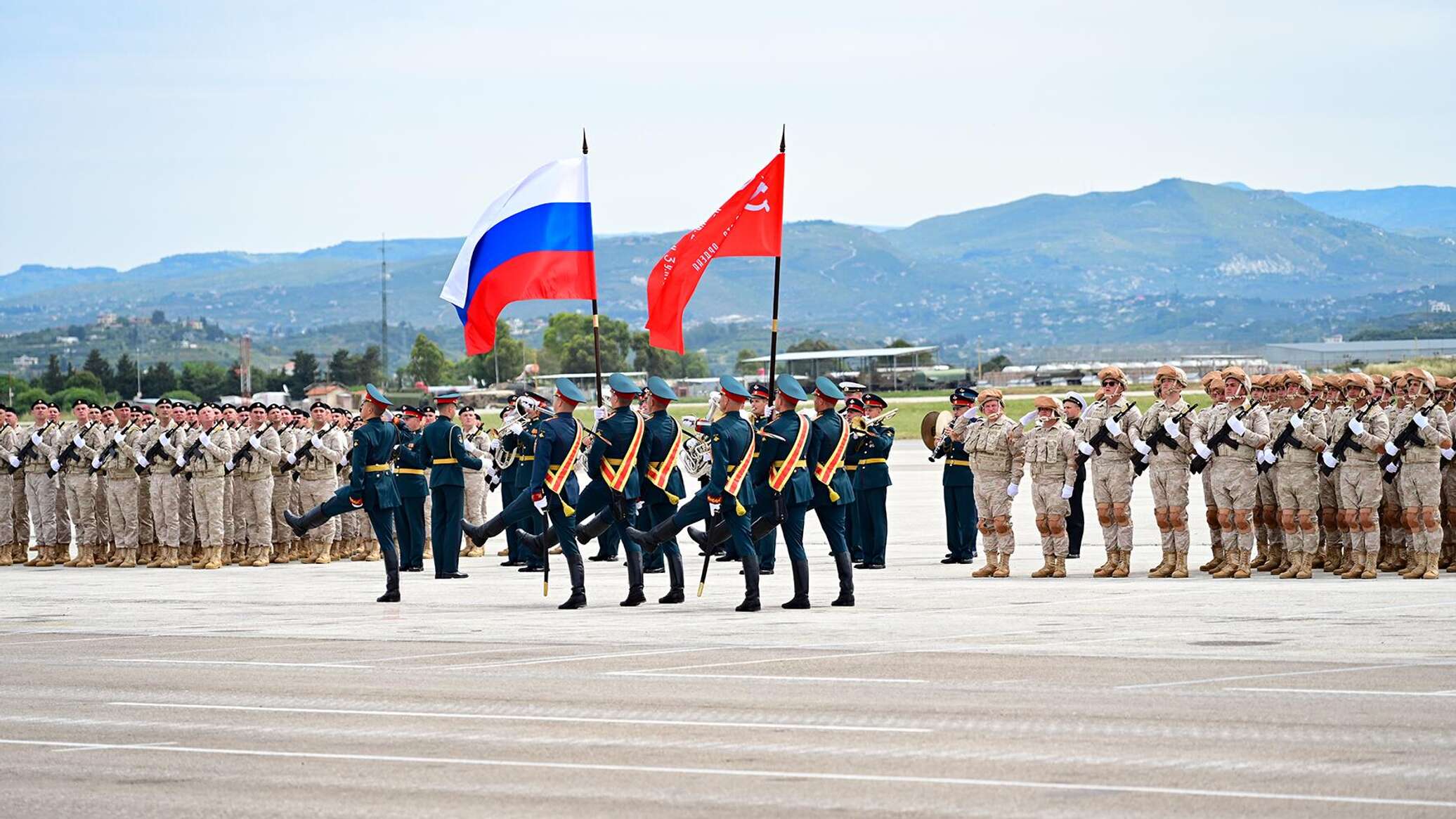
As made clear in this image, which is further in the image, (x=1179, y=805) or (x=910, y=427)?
(x=910, y=427)

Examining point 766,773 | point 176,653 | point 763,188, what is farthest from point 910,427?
point 766,773

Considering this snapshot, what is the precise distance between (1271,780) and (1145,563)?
10.8 meters

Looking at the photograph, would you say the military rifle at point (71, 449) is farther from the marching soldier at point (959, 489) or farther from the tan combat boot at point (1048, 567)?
the tan combat boot at point (1048, 567)

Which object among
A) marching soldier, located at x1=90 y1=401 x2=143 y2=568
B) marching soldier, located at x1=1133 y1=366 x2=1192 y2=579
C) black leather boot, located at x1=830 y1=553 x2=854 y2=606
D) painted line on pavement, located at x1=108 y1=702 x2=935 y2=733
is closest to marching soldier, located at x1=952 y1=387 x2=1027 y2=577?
marching soldier, located at x1=1133 y1=366 x2=1192 y2=579

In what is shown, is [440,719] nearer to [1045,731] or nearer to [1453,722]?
[1045,731]

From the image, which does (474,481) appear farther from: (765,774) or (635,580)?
(765,774)

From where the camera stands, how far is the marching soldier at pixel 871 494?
18672mm

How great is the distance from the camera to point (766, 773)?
807cm

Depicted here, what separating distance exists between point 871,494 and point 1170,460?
3.54 meters

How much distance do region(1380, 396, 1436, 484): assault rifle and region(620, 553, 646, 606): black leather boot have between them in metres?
6.49

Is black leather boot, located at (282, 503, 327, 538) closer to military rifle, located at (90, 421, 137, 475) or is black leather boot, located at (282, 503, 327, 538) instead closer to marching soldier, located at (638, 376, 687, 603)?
marching soldier, located at (638, 376, 687, 603)

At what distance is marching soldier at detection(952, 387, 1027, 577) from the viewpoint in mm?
17156

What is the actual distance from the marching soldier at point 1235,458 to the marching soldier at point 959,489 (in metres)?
2.96

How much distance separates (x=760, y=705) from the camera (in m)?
A: 9.83
